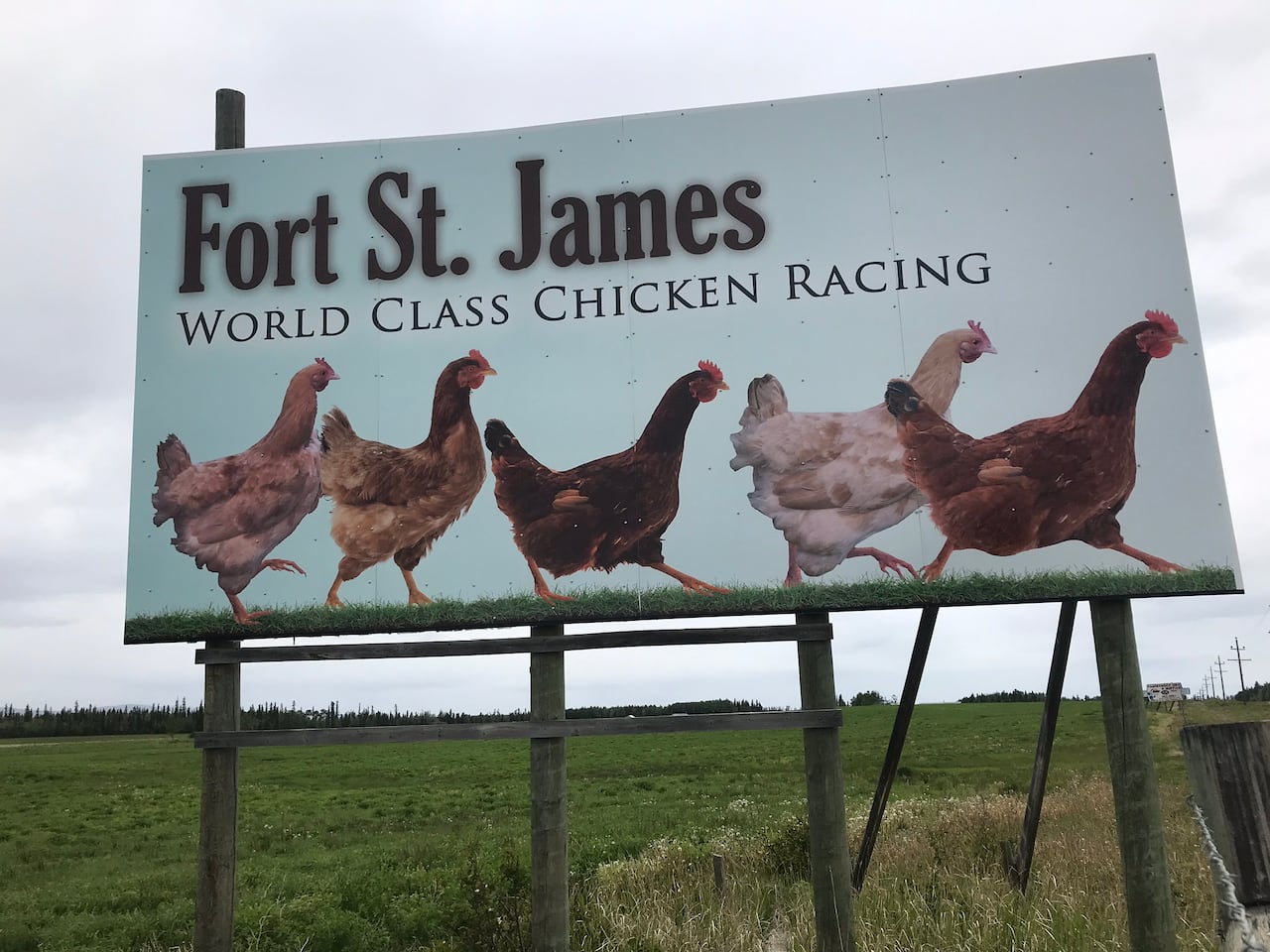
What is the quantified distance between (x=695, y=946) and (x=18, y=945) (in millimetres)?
13931

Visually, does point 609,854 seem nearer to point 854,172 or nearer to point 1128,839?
point 1128,839

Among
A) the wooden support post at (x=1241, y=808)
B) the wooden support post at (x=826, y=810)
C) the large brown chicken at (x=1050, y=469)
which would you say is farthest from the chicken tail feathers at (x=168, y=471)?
the wooden support post at (x=1241, y=808)

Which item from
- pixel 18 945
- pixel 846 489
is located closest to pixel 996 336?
pixel 846 489

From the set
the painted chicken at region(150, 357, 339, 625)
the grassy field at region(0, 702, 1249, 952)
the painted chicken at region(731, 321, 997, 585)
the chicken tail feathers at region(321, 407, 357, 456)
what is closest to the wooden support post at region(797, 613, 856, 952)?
the grassy field at region(0, 702, 1249, 952)

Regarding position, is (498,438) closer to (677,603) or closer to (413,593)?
(413,593)

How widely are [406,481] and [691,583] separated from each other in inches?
92.5

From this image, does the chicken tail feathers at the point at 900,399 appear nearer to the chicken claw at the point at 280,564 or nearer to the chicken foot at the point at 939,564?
the chicken foot at the point at 939,564

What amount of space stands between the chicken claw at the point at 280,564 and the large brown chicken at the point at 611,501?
1.68 meters

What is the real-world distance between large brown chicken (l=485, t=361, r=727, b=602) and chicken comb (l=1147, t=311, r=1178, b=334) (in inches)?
124

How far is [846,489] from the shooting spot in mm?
7477

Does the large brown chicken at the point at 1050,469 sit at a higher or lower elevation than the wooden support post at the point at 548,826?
higher

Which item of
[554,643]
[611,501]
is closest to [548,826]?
[554,643]

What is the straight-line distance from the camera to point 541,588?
7578 millimetres

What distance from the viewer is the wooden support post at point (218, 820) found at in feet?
25.3
